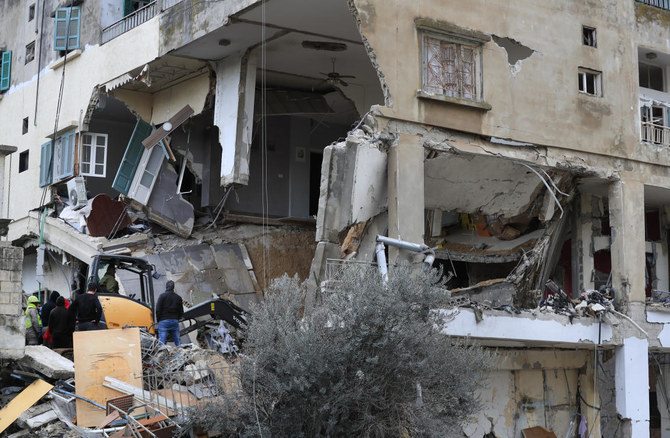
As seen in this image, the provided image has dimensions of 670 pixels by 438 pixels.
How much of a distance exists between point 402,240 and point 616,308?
6.21m

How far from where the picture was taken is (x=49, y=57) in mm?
28516

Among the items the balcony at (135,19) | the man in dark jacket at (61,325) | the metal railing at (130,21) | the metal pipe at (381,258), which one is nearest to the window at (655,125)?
the metal pipe at (381,258)

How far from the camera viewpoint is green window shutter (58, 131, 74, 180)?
26453mm

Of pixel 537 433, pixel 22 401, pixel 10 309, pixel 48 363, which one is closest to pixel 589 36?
pixel 537 433

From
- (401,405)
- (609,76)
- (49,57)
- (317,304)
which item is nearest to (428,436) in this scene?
(401,405)

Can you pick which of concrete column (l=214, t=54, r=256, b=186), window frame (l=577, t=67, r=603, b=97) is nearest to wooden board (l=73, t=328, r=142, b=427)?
concrete column (l=214, t=54, r=256, b=186)

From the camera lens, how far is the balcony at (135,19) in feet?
79.7

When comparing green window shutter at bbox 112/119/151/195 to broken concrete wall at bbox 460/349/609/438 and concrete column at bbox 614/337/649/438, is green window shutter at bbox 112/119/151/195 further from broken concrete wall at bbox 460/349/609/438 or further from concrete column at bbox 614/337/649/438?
concrete column at bbox 614/337/649/438

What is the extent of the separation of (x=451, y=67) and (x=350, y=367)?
302 inches

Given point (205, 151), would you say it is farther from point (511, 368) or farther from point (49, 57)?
point (511, 368)

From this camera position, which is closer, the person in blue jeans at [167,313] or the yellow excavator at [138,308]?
the person in blue jeans at [167,313]

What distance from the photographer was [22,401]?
15.5 m

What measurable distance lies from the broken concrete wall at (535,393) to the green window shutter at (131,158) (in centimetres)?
1040

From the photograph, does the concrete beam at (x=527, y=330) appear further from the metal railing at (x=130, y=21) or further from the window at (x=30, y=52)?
the window at (x=30, y=52)
